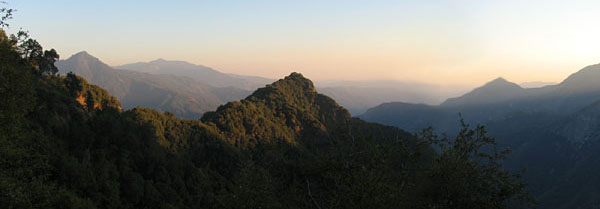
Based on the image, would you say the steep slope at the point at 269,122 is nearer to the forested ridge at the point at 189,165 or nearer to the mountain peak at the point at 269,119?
the mountain peak at the point at 269,119

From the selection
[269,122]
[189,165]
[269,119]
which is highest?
[269,119]

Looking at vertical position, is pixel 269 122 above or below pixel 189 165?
above

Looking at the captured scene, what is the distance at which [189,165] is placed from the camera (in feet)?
280

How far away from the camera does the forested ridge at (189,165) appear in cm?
1978

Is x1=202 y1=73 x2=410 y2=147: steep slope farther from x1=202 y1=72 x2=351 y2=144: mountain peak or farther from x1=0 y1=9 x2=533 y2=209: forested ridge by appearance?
x1=0 y1=9 x2=533 y2=209: forested ridge

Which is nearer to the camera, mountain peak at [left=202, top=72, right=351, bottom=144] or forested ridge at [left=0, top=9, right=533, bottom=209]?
forested ridge at [left=0, top=9, right=533, bottom=209]

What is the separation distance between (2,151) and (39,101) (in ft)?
111

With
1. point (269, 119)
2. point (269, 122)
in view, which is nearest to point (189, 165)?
point (269, 122)

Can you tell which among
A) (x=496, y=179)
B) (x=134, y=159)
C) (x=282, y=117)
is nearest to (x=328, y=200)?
(x=496, y=179)

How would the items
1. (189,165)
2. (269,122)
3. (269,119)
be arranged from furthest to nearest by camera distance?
(269,119)
(269,122)
(189,165)

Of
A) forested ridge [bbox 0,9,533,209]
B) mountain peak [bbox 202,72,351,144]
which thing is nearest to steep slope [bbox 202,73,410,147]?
mountain peak [bbox 202,72,351,144]

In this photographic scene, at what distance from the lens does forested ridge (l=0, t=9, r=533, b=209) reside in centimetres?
1978

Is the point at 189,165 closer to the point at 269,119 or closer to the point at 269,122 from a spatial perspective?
the point at 269,122

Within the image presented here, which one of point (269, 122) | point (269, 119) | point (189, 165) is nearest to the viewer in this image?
point (189, 165)
